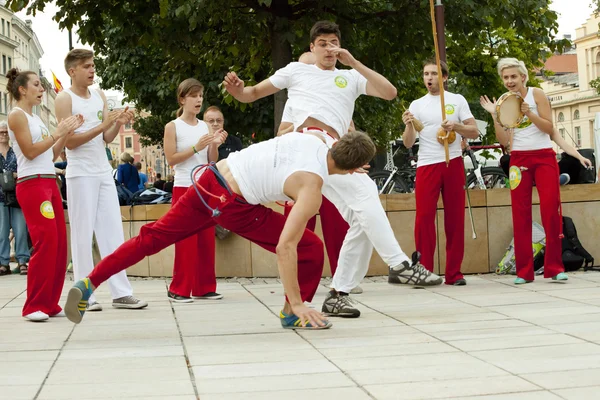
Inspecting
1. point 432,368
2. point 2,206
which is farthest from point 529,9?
point 432,368

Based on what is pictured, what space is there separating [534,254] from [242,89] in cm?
402

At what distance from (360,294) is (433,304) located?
3.66 feet

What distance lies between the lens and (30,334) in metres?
6.52

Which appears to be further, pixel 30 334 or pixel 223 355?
pixel 30 334

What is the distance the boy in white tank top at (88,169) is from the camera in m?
7.57

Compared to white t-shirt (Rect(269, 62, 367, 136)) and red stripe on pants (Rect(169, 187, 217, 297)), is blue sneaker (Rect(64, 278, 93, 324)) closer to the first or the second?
red stripe on pants (Rect(169, 187, 217, 297))

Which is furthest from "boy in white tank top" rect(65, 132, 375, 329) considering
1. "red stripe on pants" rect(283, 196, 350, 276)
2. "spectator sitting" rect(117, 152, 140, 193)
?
"spectator sitting" rect(117, 152, 140, 193)

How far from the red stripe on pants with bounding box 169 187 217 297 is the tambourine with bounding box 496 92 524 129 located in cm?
283

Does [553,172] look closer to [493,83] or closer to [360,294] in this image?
[360,294]

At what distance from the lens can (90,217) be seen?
25.0 ft

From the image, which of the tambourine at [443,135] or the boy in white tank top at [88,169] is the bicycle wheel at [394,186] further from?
the boy in white tank top at [88,169]

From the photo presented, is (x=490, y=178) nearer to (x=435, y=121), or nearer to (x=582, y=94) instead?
(x=435, y=121)

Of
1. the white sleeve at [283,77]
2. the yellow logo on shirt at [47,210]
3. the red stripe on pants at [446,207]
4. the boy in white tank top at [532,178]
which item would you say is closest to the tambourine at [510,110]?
the boy in white tank top at [532,178]

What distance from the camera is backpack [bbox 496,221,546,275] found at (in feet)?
32.2
